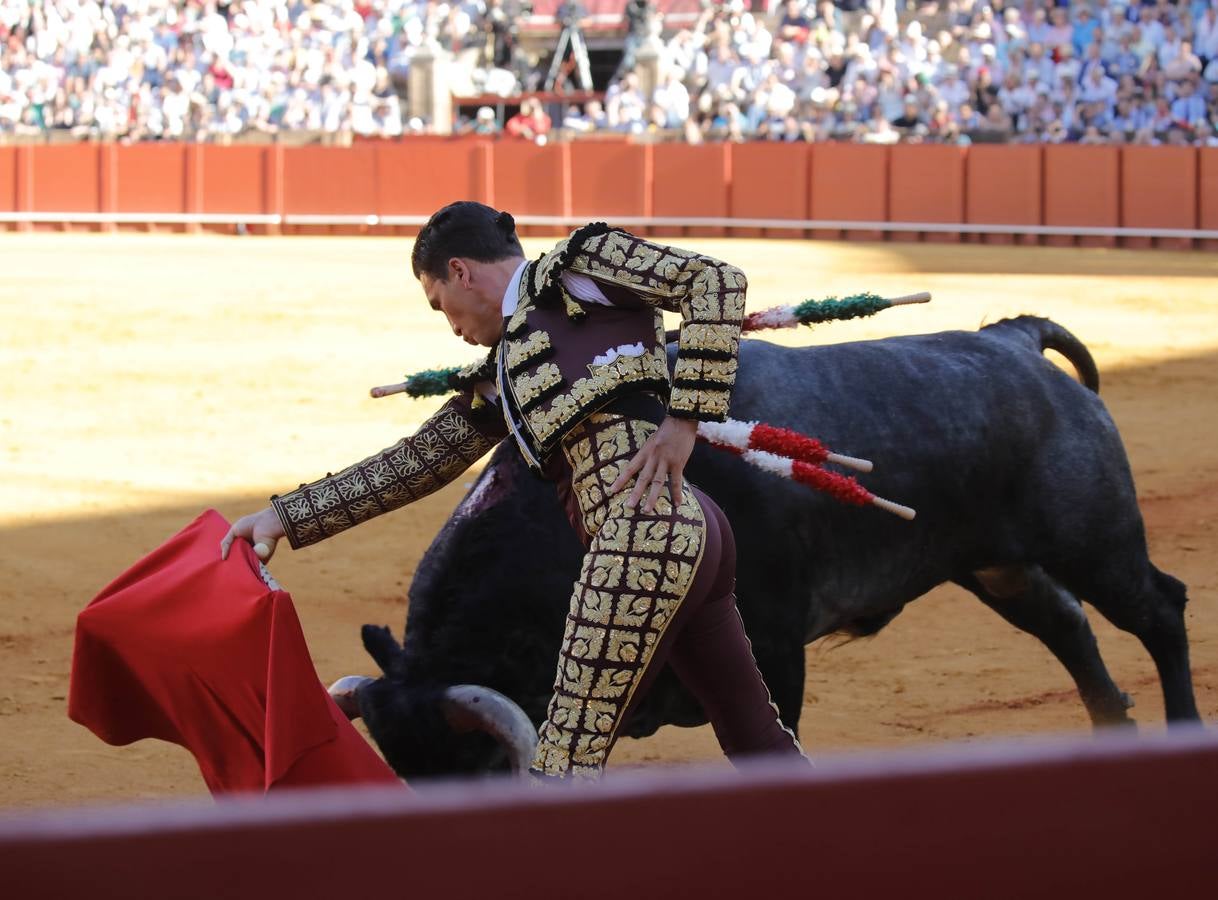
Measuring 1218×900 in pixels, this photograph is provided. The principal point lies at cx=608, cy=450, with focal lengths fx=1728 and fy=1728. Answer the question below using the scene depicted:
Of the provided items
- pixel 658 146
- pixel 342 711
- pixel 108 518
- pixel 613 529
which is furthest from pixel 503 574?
pixel 658 146

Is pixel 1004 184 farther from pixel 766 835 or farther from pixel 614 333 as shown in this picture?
pixel 766 835

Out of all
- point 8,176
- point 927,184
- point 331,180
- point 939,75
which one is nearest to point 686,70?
point 939,75

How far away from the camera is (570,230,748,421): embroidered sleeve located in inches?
95.6

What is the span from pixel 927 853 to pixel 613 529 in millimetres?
1643

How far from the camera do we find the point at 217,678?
271 cm

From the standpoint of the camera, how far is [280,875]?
81 centimetres

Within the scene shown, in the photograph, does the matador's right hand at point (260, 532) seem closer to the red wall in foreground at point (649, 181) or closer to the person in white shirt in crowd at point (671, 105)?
the red wall in foreground at point (649, 181)

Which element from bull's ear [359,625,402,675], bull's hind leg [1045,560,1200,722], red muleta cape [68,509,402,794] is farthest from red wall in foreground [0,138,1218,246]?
red muleta cape [68,509,402,794]

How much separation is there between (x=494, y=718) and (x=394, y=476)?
0.43m

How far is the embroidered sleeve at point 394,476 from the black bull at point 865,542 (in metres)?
0.31

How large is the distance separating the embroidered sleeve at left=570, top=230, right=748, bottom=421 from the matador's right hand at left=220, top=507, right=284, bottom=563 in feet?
2.45

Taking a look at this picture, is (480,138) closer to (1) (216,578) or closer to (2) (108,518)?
(2) (108,518)

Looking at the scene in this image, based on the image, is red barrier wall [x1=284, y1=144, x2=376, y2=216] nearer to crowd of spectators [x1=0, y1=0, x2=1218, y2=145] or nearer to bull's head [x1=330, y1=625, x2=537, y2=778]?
crowd of spectators [x1=0, y1=0, x2=1218, y2=145]

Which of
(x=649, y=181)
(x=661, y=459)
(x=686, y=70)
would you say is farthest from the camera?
(x=686, y=70)
